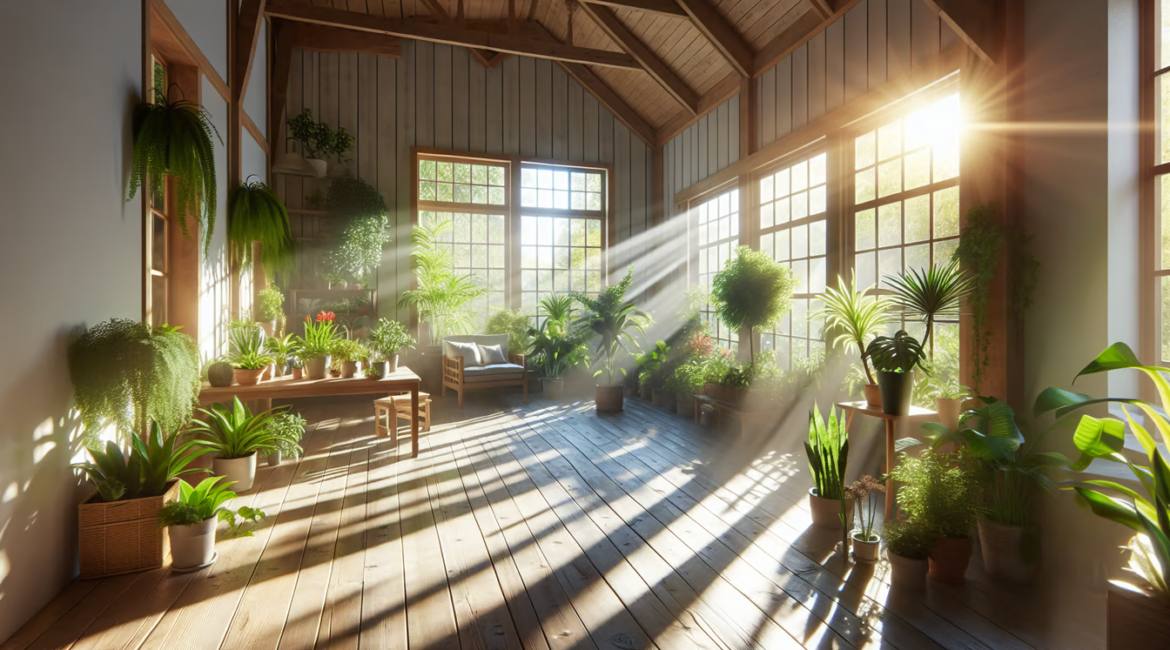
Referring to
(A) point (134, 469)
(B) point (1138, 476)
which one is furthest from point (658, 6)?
(A) point (134, 469)

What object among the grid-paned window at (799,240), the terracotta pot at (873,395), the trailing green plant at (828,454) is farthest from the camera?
the grid-paned window at (799,240)

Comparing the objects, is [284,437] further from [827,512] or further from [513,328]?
→ [513,328]

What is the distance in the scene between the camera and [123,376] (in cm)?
268

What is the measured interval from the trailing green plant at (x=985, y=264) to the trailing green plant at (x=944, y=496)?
1209 mm

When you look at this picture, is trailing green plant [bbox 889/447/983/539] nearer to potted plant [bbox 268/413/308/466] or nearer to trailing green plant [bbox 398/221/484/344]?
potted plant [bbox 268/413/308/466]

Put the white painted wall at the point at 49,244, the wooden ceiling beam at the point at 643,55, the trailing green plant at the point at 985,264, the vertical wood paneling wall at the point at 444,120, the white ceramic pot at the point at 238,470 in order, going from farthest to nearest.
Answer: the vertical wood paneling wall at the point at 444,120, the wooden ceiling beam at the point at 643,55, the white ceramic pot at the point at 238,470, the trailing green plant at the point at 985,264, the white painted wall at the point at 49,244

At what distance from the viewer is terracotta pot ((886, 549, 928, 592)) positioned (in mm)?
2625

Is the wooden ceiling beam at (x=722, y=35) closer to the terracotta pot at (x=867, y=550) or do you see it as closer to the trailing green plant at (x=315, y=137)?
the trailing green plant at (x=315, y=137)

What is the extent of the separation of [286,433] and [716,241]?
5.49 metres

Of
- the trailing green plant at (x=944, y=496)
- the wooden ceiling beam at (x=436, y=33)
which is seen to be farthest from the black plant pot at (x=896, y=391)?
the wooden ceiling beam at (x=436, y=33)

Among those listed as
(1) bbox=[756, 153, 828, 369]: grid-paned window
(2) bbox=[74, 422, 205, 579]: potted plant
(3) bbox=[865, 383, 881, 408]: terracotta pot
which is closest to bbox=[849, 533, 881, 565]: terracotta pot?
(3) bbox=[865, 383, 881, 408]: terracotta pot

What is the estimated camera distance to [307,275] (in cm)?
787

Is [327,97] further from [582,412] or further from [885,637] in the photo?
[885,637]

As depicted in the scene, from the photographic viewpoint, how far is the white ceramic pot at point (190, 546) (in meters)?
2.79
